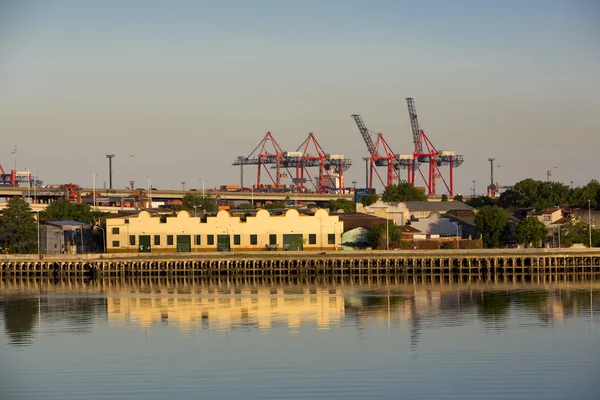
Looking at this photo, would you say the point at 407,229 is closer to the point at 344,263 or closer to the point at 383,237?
the point at 383,237

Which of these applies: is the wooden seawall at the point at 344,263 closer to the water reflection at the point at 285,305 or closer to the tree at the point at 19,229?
the water reflection at the point at 285,305

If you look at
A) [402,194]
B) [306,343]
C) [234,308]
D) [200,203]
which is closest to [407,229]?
[234,308]

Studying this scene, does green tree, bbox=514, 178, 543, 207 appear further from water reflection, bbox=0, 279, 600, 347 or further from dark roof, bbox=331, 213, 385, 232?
water reflection, bbox=0, 279, 600, 347

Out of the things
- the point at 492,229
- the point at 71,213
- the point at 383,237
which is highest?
the point at 71,213

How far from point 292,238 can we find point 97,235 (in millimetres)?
20768

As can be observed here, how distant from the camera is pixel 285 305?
2319 inches

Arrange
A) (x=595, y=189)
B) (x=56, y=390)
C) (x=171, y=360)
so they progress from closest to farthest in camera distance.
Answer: (x=56, y=390)
(x=171, y=360)
(x=595, y=189)

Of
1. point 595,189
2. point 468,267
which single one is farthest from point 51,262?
point 595,189

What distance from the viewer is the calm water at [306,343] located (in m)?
36.3

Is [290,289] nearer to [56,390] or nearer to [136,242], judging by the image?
[136,242]

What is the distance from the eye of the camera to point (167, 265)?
81875 millimetres

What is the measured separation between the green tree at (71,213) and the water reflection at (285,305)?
34.5m

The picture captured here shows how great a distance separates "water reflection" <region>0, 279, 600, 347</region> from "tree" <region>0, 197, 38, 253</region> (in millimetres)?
17487

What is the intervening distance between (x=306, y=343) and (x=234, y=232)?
41869 mm
